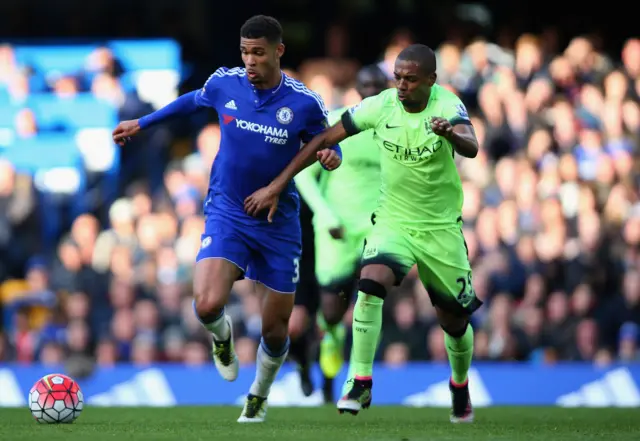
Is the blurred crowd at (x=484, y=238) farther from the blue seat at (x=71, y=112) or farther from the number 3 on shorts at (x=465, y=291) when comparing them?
the number 3 on shorts at (x=465, y=291)

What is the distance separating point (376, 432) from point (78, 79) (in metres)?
15.0

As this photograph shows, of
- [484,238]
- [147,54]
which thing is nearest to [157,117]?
[484,238]

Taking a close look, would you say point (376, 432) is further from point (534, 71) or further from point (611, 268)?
point (534, 71)

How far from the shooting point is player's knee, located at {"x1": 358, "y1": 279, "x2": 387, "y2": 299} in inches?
367

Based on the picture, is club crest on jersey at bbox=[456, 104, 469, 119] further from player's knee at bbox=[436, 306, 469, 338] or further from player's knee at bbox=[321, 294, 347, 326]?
player's knee at bbox=[321, 294, 347, 326]

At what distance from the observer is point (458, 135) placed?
8.94 meters

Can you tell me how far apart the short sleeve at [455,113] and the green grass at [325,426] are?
215cm

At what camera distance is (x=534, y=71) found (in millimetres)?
20594

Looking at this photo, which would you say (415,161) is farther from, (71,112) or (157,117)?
(71,112)

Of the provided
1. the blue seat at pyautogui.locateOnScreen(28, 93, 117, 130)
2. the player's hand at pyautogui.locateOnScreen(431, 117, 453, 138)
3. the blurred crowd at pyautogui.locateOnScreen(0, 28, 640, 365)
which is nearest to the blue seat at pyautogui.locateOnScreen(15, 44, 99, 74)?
the blue seat at pyautogui.locateOnScreen(28, 93, 117, 130)

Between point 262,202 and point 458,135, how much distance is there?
145cm

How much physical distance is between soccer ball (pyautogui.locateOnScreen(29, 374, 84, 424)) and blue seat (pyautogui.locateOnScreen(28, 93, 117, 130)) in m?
12.8

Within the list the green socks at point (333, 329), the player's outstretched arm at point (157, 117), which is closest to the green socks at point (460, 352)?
the green socks at point (333, 329)

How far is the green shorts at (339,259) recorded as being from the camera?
468 inches
